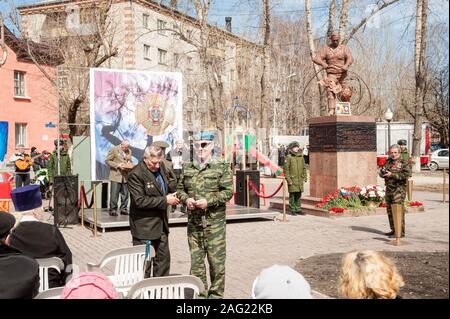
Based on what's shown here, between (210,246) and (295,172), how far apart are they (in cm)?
814

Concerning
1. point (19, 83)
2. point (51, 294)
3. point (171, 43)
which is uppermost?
point (171, 43)

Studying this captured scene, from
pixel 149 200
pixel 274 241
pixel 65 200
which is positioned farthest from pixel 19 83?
pixel 149 200

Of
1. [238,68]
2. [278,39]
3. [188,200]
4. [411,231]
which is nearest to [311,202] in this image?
[411,231]

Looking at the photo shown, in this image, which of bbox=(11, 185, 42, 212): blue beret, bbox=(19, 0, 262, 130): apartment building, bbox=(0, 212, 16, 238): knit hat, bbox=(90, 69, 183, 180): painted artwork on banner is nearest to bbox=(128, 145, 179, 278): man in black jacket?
bbox=(11, 185, 42, 212): blue beret

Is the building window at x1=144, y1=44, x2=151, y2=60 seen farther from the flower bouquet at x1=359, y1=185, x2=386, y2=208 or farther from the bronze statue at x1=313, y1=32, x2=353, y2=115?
the flower bouquet at x1=359, y1=185, x2=386, y2=208

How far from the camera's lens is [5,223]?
4039 millimetres

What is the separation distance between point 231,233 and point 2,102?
25921mm

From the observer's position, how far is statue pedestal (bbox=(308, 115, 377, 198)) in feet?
45.6

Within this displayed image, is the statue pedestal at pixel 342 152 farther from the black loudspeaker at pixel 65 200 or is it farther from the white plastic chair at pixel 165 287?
the white plastic chair at pixel 165 287

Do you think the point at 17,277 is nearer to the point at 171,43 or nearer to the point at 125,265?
the point at 125,265

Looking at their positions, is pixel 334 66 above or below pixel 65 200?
above

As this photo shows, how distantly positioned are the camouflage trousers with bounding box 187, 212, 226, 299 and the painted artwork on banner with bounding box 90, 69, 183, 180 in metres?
8.29
